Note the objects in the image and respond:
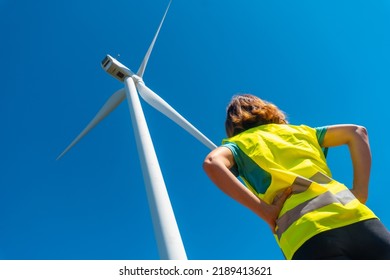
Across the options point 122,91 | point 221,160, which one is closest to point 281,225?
point 221,160

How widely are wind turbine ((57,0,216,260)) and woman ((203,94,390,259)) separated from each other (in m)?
2.40

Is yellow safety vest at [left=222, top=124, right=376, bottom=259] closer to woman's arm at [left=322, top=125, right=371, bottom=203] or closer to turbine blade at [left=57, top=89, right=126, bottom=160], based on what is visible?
woman's arm at [left=322, top=125, right=371, bottom=203]

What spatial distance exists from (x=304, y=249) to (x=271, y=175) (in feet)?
2.30

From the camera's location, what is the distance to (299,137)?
386 cm

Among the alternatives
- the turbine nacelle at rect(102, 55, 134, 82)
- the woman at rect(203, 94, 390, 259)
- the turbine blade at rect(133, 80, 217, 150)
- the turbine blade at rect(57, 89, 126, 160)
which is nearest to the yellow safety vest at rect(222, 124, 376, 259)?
the woman at rect(203, 94, 390, 259)

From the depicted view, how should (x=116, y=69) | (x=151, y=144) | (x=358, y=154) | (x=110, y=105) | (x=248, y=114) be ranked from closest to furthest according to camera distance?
1. (x=358, y=154)
2. (x=248, y=114)
3. (x=151, y=144)
4. (x=110, y=105)
5. (x=116, y=69)

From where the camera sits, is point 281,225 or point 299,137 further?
point 299,137

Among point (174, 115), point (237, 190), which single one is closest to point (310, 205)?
point (237, 190)

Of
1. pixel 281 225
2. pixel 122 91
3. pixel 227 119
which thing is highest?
pixel 122 91

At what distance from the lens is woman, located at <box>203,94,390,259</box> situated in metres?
2.91

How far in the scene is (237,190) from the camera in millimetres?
3314

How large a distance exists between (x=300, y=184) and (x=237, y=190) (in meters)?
0.53

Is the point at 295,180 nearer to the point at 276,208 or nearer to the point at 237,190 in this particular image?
the point at 276,208
